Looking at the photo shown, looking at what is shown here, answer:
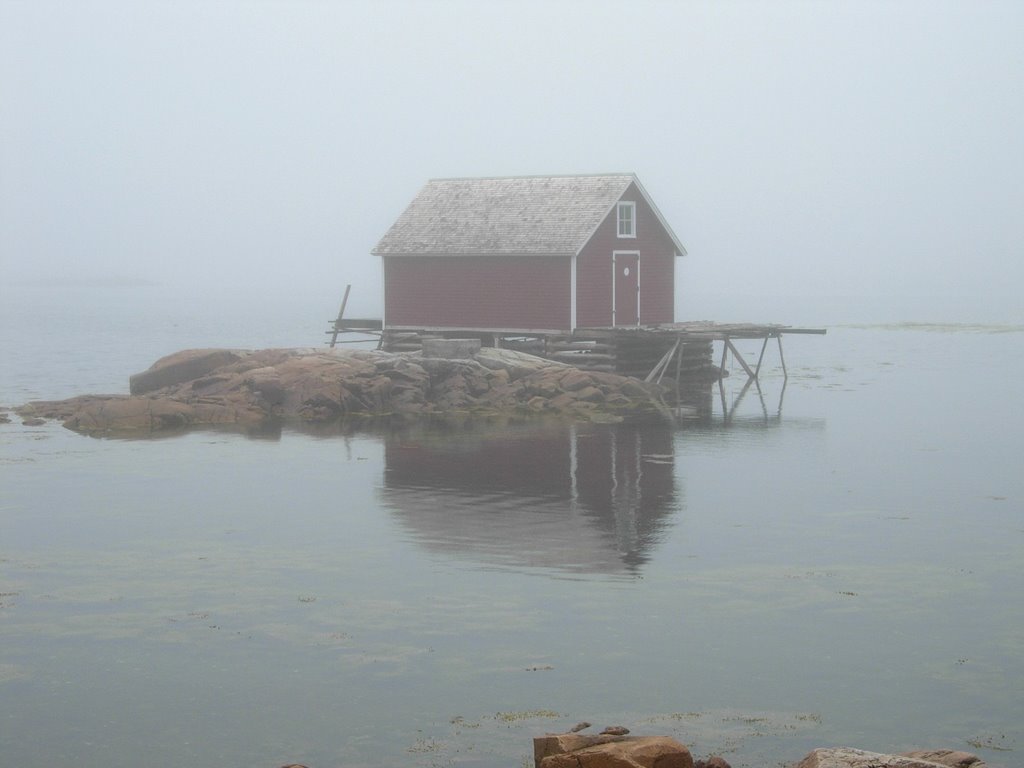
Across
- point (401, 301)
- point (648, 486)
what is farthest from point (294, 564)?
point (401, 301)

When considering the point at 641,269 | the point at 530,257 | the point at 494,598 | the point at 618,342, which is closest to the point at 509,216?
the point at 530,257

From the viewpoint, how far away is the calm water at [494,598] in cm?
1138

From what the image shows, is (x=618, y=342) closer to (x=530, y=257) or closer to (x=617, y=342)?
(x=617, y=342)

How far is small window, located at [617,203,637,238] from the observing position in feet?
141

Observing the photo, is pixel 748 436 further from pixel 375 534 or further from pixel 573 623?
pixel 573 623

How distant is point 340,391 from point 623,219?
1206 centimetres

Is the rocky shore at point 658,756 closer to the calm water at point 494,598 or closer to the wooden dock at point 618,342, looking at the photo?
the calm water at point 494,598

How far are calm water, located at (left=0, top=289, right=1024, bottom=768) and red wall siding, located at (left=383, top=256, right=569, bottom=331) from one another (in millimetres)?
11888

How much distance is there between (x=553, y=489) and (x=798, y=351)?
59149mm

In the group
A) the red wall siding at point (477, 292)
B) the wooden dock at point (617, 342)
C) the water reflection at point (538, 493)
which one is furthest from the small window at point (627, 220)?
the water reflection at point (538, 493)

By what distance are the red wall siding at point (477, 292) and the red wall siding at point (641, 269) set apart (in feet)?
2.74

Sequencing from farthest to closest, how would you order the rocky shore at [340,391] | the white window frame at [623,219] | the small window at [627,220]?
the small window at [627,220] < the white window frame at [623,219] < the rocky shore at [340,391]

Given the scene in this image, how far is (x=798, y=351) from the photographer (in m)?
79.9

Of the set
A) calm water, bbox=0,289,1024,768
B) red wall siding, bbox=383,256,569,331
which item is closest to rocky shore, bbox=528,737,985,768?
calm water, bbox=0,289,1024,768
